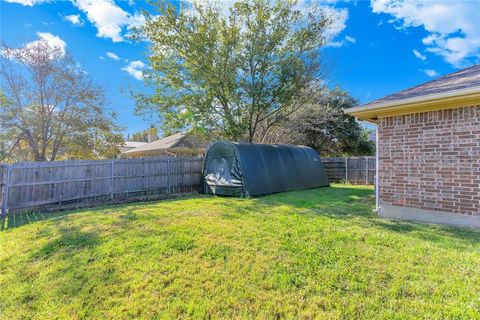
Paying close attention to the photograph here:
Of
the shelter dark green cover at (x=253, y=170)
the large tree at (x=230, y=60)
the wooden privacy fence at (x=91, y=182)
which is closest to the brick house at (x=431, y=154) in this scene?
the shelter dark green cover at (x=253, y=170)

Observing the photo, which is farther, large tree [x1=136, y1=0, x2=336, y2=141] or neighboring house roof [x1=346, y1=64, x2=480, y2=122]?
large tree [x1=136, y1=0, x2=336, y2=141]

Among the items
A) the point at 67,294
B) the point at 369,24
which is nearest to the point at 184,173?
the point at 67,294

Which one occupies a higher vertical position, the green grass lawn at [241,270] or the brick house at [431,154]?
the brick house at [431,154]

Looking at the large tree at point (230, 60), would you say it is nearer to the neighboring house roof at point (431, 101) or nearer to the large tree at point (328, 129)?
the large tree at point (328, 129)

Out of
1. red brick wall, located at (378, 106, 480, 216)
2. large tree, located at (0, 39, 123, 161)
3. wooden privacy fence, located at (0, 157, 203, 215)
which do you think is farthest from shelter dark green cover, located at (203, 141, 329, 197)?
large tree, located at (0, 39, 123, 161)

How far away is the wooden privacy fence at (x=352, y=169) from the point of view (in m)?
13.2

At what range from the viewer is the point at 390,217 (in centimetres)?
546

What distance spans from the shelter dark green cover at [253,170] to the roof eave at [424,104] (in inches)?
165

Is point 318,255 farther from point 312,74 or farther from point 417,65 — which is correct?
point 417,65

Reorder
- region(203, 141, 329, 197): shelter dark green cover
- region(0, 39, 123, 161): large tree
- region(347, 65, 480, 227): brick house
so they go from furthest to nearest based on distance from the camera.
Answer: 1. region(0, 39, 123, 161): large tree
2. region(203, 141, 329, 197): shelter dark green cover
3. region(347, 65, 480, 227): brick house

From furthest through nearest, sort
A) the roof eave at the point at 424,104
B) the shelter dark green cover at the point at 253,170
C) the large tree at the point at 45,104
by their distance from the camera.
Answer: the large tree at the point at 45,104, the shelter dark green cover at the point at 253,170, the roof eave at the point at 424,104

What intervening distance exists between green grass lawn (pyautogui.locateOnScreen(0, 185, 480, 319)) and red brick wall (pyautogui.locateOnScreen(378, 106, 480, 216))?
2.12 feet

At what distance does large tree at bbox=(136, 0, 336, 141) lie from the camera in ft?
37.3

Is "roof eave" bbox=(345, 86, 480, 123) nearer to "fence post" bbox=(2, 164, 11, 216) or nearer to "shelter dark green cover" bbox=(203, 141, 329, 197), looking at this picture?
"shelter dark green cover" bbox=(203, 141, 329, 197)
